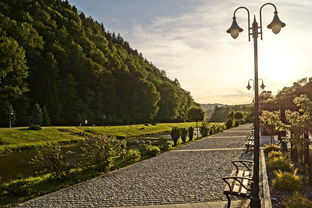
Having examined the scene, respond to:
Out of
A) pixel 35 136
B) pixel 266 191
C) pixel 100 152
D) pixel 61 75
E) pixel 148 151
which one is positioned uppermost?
pixel 61 75

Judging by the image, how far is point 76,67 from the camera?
5700 cm

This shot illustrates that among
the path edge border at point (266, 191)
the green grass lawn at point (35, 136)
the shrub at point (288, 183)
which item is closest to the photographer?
the path edge border at point (266, 191)

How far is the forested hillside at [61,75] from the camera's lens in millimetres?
38031

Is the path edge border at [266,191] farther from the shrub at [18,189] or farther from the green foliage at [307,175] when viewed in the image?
the shrub at [18,189]

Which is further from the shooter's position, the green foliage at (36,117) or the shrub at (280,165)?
the green foliage at (36,117)

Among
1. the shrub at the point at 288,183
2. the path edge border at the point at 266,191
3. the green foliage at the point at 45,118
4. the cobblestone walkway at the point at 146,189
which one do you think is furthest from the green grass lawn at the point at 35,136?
the shrub at the point at 288,183

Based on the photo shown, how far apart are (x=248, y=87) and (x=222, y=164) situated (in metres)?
14.2

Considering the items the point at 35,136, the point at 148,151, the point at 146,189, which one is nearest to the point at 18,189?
the point at 146,189

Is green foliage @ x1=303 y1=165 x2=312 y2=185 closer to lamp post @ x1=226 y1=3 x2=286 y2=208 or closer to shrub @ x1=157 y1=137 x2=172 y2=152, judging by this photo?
lamp post @ x1=226 y1=3 x2=286 y2=208

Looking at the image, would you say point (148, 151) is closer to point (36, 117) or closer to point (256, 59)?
point (256, 59)

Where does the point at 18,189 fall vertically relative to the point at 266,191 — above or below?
below

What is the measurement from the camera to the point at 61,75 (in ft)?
179

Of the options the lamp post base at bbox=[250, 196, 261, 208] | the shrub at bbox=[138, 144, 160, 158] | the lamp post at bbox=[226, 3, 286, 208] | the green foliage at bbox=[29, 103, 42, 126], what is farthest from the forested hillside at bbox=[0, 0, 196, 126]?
the lamp post base at bbox=[250, 196, 261, 208]

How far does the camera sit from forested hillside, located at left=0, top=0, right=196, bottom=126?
125ft
